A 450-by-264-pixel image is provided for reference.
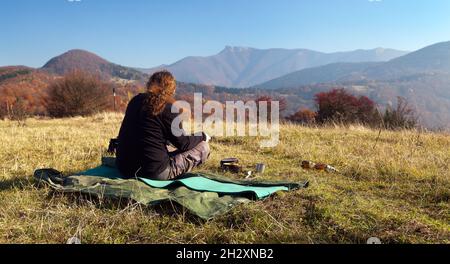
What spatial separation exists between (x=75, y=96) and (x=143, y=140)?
2351 cm

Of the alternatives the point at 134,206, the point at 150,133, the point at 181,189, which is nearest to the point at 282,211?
the point at 181,189

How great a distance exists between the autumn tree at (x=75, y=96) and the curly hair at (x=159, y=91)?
22516 mm

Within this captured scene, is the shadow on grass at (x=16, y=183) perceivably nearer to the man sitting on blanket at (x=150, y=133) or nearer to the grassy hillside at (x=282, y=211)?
the grassy hillside at (x=282, y=211)

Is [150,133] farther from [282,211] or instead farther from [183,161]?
[282,211]

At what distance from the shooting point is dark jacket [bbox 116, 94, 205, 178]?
4.91 metres

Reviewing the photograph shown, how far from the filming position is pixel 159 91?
5027 millimetres

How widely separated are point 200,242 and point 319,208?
1.33 meters

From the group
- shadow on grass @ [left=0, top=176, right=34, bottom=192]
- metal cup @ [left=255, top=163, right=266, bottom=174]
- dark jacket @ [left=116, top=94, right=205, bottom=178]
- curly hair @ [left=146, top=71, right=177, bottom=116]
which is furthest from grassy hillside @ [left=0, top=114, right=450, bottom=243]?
curly hair @ [left=146, top=71, right=177, bottom=116]

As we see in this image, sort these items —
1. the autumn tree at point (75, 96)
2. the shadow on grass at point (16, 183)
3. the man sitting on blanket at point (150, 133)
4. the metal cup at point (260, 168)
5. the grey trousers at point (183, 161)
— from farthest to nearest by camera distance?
the autumn tree at point (75, 96) < the metal cup at point (260, 168) < the grey trousers at point (183, 161) < the man sitting on blanket at point (150, 133) < the shadow on grass at point (16, 183)

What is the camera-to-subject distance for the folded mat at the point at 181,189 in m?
3.92

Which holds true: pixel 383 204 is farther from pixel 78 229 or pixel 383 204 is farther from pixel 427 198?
pixel 78 229

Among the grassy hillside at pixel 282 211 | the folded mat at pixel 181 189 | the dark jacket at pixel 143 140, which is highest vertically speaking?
the dark jacket at pixel 143 140

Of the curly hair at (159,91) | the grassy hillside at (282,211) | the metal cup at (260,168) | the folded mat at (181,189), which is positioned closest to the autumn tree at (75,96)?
the grassy hillside at (282,211)
